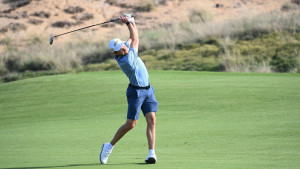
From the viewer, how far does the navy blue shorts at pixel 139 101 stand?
264 inches

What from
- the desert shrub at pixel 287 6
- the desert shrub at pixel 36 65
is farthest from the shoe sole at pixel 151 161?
the desert shrub at pixel 287 6

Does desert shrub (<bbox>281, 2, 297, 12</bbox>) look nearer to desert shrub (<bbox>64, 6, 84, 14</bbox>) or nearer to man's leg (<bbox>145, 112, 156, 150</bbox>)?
desert shrub (<bbox>64, 6, 84, 14</bbox>)

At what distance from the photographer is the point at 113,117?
479 inches

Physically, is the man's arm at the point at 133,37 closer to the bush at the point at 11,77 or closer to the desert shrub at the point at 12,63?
the bush at the point at 11,77

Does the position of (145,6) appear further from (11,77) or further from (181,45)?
(11,77)

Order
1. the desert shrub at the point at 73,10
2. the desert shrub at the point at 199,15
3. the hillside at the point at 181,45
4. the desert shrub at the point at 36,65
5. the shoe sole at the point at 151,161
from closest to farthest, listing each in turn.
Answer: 1. the shoe sole at the point at 151,161
2. the hillside at the point at 181,45
3. the desert shrub at the point at 36,65
4. the desert shrub at the point at 199,15
5. the desert shrub at the point at 73,10

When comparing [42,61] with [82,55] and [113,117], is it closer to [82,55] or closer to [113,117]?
[82,55]

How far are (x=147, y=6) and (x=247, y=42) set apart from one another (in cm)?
1864

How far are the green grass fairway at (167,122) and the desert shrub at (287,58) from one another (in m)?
6.34

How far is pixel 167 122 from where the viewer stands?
10.9 meters

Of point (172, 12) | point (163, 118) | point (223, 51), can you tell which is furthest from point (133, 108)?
point (172, 12)

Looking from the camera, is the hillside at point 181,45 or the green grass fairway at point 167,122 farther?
the hillside at point 181,45

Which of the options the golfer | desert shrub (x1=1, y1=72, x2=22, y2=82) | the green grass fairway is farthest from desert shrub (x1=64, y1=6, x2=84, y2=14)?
the golfer

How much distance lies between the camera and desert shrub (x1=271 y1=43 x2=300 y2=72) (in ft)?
72.7
